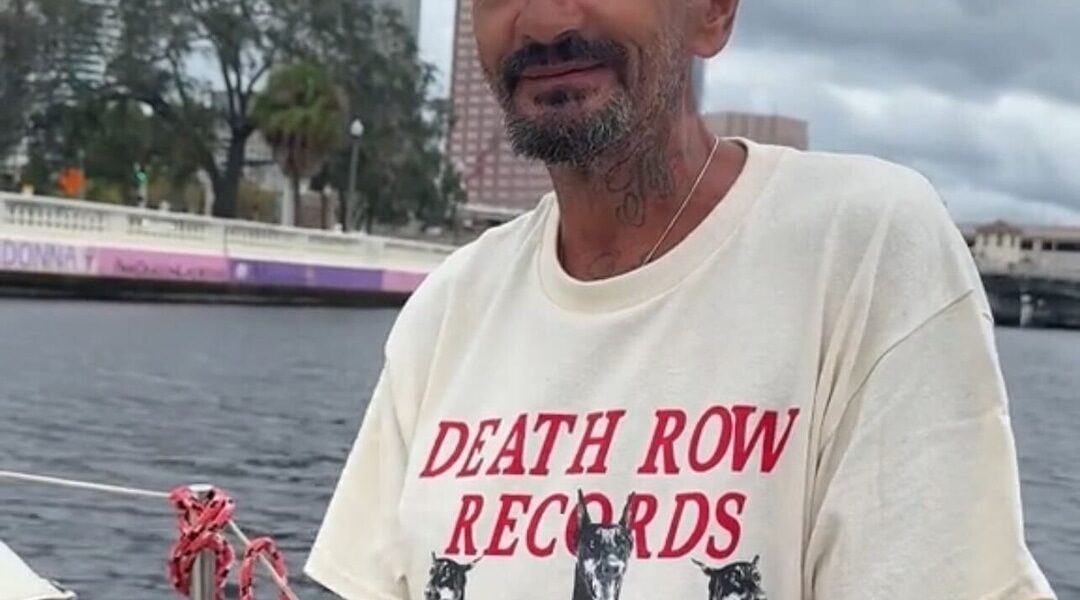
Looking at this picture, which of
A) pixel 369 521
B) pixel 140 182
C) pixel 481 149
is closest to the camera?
pixel 369 521

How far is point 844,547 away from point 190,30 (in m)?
47.8

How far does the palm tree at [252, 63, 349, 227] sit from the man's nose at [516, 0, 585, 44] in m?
45.1

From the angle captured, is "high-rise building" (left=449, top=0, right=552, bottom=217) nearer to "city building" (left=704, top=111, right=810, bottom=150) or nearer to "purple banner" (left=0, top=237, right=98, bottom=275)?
"city building" (left=704, top=111, right=810, bottom=150)

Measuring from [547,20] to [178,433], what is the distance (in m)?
13.0

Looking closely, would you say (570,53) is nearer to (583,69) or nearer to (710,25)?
(583,69)

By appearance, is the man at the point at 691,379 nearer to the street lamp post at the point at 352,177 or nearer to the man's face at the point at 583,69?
the man's face at the point at 583,69

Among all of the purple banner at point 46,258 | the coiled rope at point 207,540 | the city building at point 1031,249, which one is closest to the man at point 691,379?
the coiled rope at point 207,540

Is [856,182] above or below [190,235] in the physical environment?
above

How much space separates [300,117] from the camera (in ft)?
152

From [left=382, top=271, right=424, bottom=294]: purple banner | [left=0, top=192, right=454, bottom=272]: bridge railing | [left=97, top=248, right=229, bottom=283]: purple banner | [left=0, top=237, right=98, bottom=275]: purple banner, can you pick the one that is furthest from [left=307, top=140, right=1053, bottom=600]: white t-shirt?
[left=382, top=271, right=424, bottom=294]: purple banner

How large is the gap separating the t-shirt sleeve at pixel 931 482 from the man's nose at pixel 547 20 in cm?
39

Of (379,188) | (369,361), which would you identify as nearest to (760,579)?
(369,361)

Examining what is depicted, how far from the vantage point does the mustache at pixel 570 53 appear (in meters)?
1.47

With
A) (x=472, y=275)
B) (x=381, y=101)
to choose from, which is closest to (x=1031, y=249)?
(x=381, y=101)
